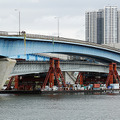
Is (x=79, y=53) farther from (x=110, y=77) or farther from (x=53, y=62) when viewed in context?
(x=110, y=77)

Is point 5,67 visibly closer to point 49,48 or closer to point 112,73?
point 49,48

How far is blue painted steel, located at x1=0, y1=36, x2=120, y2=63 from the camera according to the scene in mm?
83812

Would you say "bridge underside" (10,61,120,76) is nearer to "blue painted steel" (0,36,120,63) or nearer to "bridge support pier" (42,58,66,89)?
"bridge support pier" (42,58,66,89)

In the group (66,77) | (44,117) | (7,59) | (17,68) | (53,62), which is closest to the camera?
(44,117)

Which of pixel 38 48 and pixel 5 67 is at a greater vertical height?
pixel 38 48

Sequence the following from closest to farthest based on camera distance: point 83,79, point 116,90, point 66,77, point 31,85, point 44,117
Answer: point 44,117, point 31,85, point 116,90, point 83,79, point 66,77

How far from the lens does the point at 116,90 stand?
4877 inches

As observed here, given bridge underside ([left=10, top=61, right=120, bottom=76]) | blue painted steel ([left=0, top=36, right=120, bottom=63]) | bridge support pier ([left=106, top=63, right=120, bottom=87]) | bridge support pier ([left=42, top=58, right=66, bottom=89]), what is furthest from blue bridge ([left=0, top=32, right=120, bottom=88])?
bridge support pier ([left=42, top=58, right=66, bottom=89])

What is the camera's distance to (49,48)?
316ft

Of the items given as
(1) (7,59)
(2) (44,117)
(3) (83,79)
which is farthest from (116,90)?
(2) (44,117)

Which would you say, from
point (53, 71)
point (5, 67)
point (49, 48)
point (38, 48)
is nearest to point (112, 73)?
point (53, 71)

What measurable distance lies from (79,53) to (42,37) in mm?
16027

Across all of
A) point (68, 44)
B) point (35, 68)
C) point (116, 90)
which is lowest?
point (116, 90)

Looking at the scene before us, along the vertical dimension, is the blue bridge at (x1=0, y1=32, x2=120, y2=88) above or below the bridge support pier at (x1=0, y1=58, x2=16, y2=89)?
above
